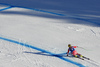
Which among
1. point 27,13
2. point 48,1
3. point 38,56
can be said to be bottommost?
point 38,56

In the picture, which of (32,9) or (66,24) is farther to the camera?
(32,9)

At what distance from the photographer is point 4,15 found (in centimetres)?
577

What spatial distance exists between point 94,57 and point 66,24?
1776mm

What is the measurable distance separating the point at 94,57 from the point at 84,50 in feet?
0.97

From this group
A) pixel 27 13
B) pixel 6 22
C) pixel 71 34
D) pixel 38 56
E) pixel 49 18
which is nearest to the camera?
pixel 38 56

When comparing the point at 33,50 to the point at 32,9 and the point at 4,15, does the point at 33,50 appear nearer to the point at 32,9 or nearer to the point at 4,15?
the point at 4,15

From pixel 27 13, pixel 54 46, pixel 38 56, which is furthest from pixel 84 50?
pixel 27 13

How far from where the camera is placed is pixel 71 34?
464 centimetres

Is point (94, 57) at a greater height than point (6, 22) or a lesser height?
lesser

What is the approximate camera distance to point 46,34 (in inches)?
181

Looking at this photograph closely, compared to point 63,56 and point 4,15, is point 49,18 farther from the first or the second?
point 63,56

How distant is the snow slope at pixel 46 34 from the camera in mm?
3461

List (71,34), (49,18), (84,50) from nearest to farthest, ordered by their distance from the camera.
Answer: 1. (84,50)
2. (71,34)
3. (49,18)

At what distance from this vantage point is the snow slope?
346 cm
